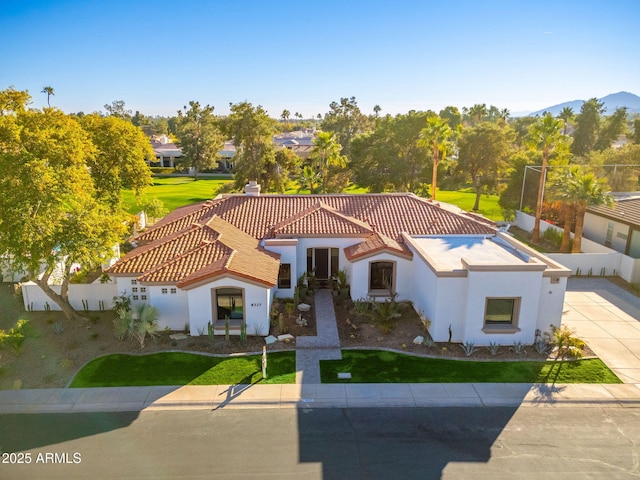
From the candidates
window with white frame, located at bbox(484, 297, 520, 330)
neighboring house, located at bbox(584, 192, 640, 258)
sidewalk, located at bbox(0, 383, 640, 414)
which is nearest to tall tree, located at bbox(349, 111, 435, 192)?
neighboring house, located at bbox(584, 192, 640, 258)

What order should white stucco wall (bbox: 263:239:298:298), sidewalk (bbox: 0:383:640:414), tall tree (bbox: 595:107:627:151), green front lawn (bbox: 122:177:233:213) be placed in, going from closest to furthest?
sidewalk (bbox: 0:383:640:414), white stucco wall (bbox: 263:239:298:298), green front lawn (bbox: 122:177:233:213), tall tree (bbox: 595:107:627:151)

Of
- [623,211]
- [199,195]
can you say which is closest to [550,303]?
[623,211]

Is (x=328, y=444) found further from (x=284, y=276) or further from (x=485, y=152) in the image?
(x=485, y=152)

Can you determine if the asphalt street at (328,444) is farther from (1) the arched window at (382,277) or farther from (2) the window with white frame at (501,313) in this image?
(1) the arched window at (382,277)

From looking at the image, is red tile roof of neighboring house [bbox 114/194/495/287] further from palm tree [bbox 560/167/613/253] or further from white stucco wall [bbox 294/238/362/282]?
palm tree [bbox 560/167/613/253]

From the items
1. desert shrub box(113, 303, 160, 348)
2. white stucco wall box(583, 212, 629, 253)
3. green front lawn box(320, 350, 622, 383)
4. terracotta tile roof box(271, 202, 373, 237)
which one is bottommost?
green front lawn box(320, 350, 622, 383)

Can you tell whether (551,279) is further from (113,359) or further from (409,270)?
(113,359)

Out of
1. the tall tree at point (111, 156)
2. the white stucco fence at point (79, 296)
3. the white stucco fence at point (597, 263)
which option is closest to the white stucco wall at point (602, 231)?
the white stucco fence at point (597, 263)
